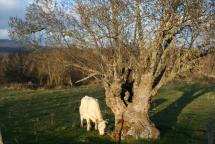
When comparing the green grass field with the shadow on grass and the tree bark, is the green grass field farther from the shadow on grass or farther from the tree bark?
the tree bark

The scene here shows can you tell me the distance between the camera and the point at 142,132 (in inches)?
776

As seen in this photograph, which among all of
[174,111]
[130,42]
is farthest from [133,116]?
[174,111]

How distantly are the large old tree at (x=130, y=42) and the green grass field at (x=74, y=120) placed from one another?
1749 mm

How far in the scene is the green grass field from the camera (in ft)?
62.7

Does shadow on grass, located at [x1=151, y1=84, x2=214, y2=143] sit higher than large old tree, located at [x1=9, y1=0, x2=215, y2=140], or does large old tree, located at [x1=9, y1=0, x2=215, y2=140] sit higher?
large old tree, located at [x1=9, y1=0, x2=215, y2=140]

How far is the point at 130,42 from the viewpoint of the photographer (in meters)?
18.7

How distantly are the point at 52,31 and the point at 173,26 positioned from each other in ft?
17.2

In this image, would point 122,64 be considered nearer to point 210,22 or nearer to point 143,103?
point 143,103

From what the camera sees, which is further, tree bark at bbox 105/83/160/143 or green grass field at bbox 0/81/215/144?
tree bark at bbox 105/83/160/143

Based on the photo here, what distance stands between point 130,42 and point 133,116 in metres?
3.33

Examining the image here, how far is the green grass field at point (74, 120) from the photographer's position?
19.1 m

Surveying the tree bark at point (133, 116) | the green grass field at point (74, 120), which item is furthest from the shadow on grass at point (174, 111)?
the tree bark at point (133, 116)

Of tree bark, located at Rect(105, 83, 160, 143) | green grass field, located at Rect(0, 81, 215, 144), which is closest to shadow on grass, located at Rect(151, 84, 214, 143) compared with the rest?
green grass field, located at Rect(0, 81, 215, 144)

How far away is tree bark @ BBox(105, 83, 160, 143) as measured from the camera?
19.7 metres
